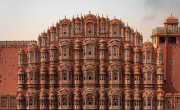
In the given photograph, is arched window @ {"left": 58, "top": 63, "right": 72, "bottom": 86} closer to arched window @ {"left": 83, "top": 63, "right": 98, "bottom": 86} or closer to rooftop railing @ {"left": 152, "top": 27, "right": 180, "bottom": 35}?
arched window @ {"left": 83, "top": 63, "right": 98, "bottom": 86}

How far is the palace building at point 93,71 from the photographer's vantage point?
58.1 m

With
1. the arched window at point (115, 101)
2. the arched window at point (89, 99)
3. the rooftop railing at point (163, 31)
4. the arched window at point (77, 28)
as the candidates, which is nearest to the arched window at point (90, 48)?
the arched window at point (77, 28)

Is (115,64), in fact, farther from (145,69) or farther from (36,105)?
(36,105)

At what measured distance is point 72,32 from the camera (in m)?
61.3

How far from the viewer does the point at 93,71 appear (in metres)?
58.2

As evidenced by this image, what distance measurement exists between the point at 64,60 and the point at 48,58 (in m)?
3.81

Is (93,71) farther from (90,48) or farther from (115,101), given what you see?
(115,101)

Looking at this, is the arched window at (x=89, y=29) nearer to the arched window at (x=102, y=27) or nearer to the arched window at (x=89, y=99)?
the arched window at (x=102, y=27)

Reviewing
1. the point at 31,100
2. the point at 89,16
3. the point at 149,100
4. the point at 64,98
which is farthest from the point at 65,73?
the point at 149,100

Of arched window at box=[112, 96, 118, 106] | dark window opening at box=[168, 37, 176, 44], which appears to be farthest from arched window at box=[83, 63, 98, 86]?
dark window opening at box=[168, 37, 176, 44]

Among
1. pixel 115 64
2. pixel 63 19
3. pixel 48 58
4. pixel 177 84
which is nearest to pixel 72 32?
pixel 63 19

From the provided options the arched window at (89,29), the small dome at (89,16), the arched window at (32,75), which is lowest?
the arched window at (32,75)

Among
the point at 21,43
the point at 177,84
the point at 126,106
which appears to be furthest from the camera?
the point at 21,43

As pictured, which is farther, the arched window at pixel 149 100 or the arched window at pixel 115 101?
the arched window at pixel 115 101
